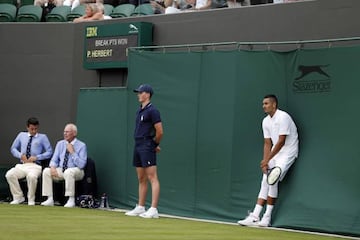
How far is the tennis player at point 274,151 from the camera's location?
1241cm

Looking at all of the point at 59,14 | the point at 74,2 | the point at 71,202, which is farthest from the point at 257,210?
the point at 74,2

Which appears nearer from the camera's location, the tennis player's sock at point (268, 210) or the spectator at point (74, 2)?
the tennis player's sock at point (268, 210)

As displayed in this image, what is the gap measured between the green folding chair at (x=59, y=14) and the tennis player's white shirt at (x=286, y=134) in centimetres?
782

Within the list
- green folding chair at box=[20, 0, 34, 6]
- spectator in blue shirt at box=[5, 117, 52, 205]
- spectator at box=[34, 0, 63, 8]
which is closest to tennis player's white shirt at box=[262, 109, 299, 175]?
spectator in blue shirt at box=[5, 117, 52, 205]

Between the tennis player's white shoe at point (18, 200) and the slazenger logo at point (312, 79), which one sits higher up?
the slazenger logo at point (312, 79)

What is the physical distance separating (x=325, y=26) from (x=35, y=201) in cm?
686

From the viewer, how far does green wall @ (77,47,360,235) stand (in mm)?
11977

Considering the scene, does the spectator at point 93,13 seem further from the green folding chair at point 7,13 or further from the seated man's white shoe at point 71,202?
the seated man's white shoe at point 71,202

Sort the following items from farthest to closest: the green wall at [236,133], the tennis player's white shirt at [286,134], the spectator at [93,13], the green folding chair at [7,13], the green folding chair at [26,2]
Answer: the green folding chair at [26,2], the green folding chair at [7,13], the spectator at [93,13], the tennis player's white shirt at [286,134], the green wall at [236,133]

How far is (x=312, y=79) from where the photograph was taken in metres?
12.5

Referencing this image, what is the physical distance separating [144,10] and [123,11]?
793 millimetres

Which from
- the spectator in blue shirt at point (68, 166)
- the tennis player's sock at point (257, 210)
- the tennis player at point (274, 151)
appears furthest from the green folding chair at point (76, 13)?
the tennis player's sock at point (257, 210)

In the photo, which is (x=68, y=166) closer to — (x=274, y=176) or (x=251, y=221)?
(x=251, y=221)

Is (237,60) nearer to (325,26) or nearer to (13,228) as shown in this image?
(325,26)
